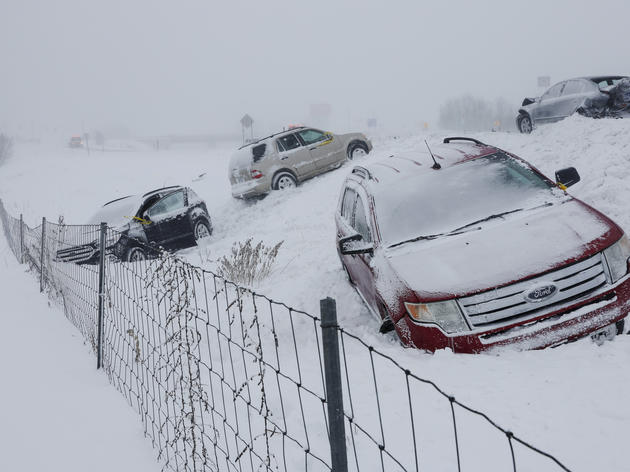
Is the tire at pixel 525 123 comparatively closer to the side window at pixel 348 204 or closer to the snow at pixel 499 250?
the side window at pixel 348 204

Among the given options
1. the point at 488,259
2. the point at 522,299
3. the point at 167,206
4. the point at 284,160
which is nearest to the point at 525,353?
Answer: the point at 522,299

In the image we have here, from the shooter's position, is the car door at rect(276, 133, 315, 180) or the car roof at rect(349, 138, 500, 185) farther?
the car door at rect(276, 133, 315, 180)

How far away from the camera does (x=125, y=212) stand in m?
10.2

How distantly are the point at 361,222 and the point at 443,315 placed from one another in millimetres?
1820

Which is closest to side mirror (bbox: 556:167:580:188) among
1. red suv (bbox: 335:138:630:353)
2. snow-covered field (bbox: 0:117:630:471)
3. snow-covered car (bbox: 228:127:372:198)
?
→ red suv (bbox: 335:138:630:353)

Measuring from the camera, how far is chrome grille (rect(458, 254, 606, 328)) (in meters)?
3.22

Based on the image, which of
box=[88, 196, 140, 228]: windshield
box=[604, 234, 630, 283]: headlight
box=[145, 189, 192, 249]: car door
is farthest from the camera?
box=[145, 189, 192, 249]: car door

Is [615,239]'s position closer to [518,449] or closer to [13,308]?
[518,449]

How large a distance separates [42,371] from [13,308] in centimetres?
298

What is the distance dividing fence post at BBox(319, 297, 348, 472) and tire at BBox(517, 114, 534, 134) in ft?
45.5

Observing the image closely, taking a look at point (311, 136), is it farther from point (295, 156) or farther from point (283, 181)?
point (283, 181)

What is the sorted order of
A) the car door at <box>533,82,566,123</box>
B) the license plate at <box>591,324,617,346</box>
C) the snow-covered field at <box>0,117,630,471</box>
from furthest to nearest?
the car door at <box>533,82,566,123</box>
the license plate at <box>591,324,617,346</box>
the snow-covered field at <box>0,117,630,471</box>

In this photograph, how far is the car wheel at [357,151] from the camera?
15.2m

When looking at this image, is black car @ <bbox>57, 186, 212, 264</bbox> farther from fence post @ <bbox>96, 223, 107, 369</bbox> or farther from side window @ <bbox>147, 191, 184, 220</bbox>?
fence post @ <bbox>96, 223, 107, 369</bbox>
